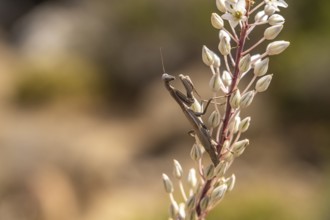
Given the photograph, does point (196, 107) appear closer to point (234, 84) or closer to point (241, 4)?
point (234, 84)

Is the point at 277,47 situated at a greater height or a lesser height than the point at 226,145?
greater

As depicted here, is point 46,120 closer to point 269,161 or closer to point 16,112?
point 16,112

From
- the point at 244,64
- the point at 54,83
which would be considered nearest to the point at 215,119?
the point at 244,64

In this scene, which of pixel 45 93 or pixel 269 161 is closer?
pixel 269 161

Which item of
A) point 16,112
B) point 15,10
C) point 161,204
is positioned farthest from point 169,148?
point 15,10

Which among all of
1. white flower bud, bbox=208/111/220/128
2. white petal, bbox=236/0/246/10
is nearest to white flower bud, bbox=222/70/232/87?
white flower bud, bbox=208/111/220/128

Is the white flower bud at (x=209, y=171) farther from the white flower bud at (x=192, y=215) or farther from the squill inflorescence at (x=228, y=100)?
the white flower bud at (x=192, y=215)

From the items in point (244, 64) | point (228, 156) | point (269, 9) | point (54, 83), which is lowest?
point (228, 156)
